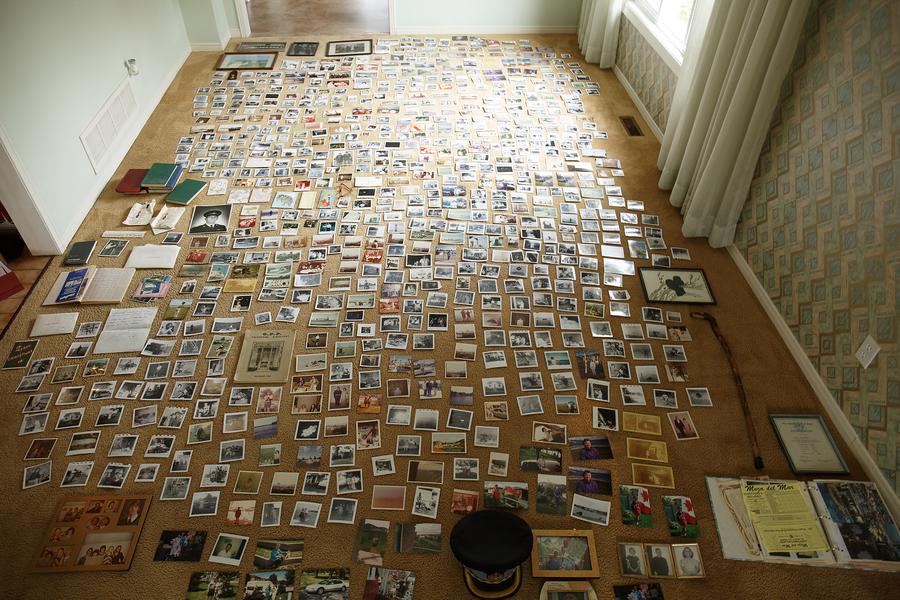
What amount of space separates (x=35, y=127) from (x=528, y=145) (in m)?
2.97

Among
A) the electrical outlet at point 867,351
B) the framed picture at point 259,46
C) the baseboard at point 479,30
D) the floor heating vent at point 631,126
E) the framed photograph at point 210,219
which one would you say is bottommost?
the electrical outlet at point 867,351

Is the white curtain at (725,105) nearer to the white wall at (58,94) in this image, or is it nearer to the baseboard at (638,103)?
the baseboard at (638,103)

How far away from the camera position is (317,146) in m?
4.26

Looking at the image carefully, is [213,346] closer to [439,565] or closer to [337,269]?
[337,269]

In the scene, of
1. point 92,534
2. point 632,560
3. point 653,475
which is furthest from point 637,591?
point 92,534

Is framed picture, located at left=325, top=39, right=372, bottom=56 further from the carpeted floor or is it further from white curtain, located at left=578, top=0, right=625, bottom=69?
the carpeted floor

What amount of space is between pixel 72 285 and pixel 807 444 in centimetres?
356

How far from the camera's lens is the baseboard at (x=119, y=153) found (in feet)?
11.5

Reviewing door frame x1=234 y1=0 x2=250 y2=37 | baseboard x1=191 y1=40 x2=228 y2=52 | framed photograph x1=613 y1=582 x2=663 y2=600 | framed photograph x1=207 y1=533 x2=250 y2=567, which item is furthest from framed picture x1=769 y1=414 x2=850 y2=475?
door frame x1=234 y1=0 x2=250 y2=37

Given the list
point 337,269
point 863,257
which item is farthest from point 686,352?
point 337,269

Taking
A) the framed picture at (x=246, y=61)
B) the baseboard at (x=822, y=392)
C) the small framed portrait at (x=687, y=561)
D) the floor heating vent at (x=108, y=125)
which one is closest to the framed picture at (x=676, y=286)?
the baseboard at (x=822, y=392)

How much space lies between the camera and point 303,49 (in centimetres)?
558

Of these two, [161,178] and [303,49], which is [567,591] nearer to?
[161,178]

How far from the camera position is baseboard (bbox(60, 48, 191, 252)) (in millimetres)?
3518
